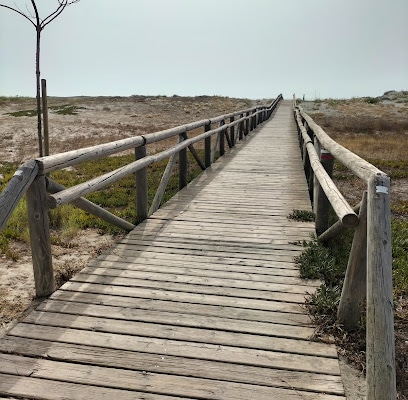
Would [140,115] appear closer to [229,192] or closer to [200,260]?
[229,192]

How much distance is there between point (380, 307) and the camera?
211 centimetres

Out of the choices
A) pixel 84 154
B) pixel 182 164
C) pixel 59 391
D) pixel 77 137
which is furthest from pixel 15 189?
pixel 77 137

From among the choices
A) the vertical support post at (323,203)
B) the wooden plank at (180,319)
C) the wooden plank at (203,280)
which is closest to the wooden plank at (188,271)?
the wooden plank at (203,280)

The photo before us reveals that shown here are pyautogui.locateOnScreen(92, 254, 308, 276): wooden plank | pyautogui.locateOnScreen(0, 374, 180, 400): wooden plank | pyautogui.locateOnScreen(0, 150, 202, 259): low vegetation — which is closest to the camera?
pyautogui.locateOnScreen(0, 374, 180, 400): wooden plank

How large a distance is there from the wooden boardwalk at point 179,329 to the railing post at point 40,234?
15 centimetres

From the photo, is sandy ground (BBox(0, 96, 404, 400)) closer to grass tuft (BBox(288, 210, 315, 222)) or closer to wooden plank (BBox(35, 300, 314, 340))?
wooden plank (BBox(35, 300, 314, 340))

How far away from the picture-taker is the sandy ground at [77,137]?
361cm

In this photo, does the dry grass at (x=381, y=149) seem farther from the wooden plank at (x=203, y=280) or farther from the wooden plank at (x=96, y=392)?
the wooden plank at (x=96, y=392)

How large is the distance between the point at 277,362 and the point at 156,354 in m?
0.76

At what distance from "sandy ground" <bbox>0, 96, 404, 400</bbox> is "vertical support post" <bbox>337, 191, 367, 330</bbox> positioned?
403 mm

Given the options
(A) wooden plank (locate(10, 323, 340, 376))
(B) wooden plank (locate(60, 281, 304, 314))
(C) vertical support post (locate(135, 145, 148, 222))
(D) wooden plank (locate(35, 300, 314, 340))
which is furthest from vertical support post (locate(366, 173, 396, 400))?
(C) vertical support post (locate(135, 145, 148, 222))

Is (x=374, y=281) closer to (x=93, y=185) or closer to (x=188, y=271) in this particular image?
(x=188, y=271)

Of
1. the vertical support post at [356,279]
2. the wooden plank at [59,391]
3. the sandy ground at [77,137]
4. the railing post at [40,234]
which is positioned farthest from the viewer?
the sandy ground at [77,137]

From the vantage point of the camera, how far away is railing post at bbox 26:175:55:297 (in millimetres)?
3230
